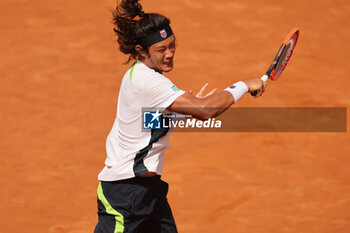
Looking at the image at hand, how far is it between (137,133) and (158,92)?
0.33 meters

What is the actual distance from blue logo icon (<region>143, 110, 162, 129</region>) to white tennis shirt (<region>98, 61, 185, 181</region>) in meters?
0.03

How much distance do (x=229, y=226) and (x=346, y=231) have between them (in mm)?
1118

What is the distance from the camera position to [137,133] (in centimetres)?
385

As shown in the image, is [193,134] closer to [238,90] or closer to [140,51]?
[140,51]

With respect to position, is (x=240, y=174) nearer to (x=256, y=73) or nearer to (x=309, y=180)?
(x=309, y=180)

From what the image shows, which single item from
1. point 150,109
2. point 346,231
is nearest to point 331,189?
point 346,231

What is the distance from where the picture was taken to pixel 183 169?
697 centimetres

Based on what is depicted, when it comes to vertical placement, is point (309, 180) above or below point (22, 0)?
below

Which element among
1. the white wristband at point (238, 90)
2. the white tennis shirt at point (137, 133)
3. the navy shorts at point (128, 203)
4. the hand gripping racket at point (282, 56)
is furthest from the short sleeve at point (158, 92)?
the hand gripping racket at point (282, 56)

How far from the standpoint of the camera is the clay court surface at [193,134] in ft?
20.5

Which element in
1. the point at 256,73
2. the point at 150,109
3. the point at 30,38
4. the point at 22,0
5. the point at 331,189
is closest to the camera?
the point at 150,109

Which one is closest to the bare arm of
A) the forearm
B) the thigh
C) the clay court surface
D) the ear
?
the forearm

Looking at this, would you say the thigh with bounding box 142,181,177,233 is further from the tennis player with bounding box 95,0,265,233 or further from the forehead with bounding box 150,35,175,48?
the forehead with bounding box 150,35,175,48

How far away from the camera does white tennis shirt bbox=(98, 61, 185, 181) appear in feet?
12.3
